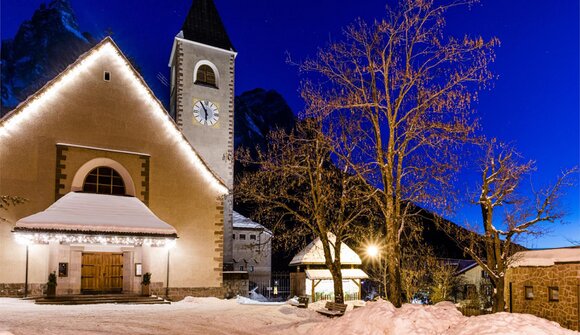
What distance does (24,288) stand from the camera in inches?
752

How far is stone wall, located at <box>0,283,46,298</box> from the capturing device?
61.7ft

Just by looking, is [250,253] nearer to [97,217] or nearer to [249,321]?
[97,217]

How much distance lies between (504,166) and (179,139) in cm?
1385

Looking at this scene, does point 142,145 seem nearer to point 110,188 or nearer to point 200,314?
point 110,188

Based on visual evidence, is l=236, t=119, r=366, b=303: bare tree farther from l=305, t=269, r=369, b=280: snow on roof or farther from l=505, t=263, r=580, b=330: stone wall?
l=505, t=263, r=580, b=330: stone wall

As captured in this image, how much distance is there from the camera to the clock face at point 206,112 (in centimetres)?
3756

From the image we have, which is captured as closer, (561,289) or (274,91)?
(561,289)

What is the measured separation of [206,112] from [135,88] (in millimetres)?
15321

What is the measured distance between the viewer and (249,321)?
15.0 m

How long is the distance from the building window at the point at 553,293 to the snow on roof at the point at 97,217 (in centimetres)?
1437

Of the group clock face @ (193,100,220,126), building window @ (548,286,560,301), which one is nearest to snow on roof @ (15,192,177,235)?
building window @ (548,286,560,301)

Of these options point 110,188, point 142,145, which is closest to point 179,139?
point 142,145

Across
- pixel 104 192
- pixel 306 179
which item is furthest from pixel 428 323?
pixel 104 192

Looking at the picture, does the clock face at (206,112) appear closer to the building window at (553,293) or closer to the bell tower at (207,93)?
the bell tower at (207,93)
